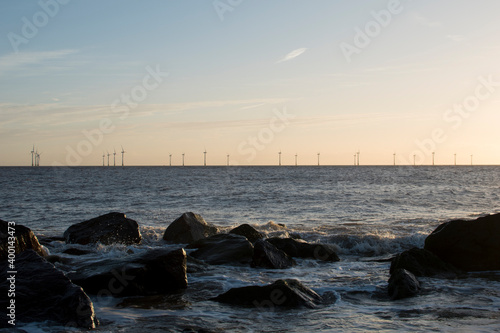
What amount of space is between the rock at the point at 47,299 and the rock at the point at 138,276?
4.18 ft

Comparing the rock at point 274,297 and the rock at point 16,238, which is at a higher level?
the rock at point 16,238

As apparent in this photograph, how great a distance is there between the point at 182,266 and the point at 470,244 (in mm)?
7898

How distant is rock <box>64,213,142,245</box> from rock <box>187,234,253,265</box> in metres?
3.45

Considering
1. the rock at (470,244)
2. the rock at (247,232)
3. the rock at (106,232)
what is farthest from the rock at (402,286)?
the rock at (106,232)

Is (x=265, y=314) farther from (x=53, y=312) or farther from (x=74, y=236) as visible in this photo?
(x=74, y=236)

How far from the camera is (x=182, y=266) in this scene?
10.5 meters

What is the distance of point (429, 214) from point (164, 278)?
2229 cm

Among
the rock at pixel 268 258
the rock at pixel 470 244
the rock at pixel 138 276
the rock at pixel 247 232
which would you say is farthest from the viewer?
the rock at pixel 247 232

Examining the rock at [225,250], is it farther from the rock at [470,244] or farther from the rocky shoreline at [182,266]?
the rock at [470,244]

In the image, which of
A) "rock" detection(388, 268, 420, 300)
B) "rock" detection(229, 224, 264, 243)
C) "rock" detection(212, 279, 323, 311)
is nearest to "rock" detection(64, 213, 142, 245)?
"rock" detection(229, 224, 264, 243)

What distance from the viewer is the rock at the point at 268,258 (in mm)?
12984

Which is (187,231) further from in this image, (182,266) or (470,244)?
(470,244)

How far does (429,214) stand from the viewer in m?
28.6

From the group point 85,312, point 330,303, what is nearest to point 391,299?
point 330,303
